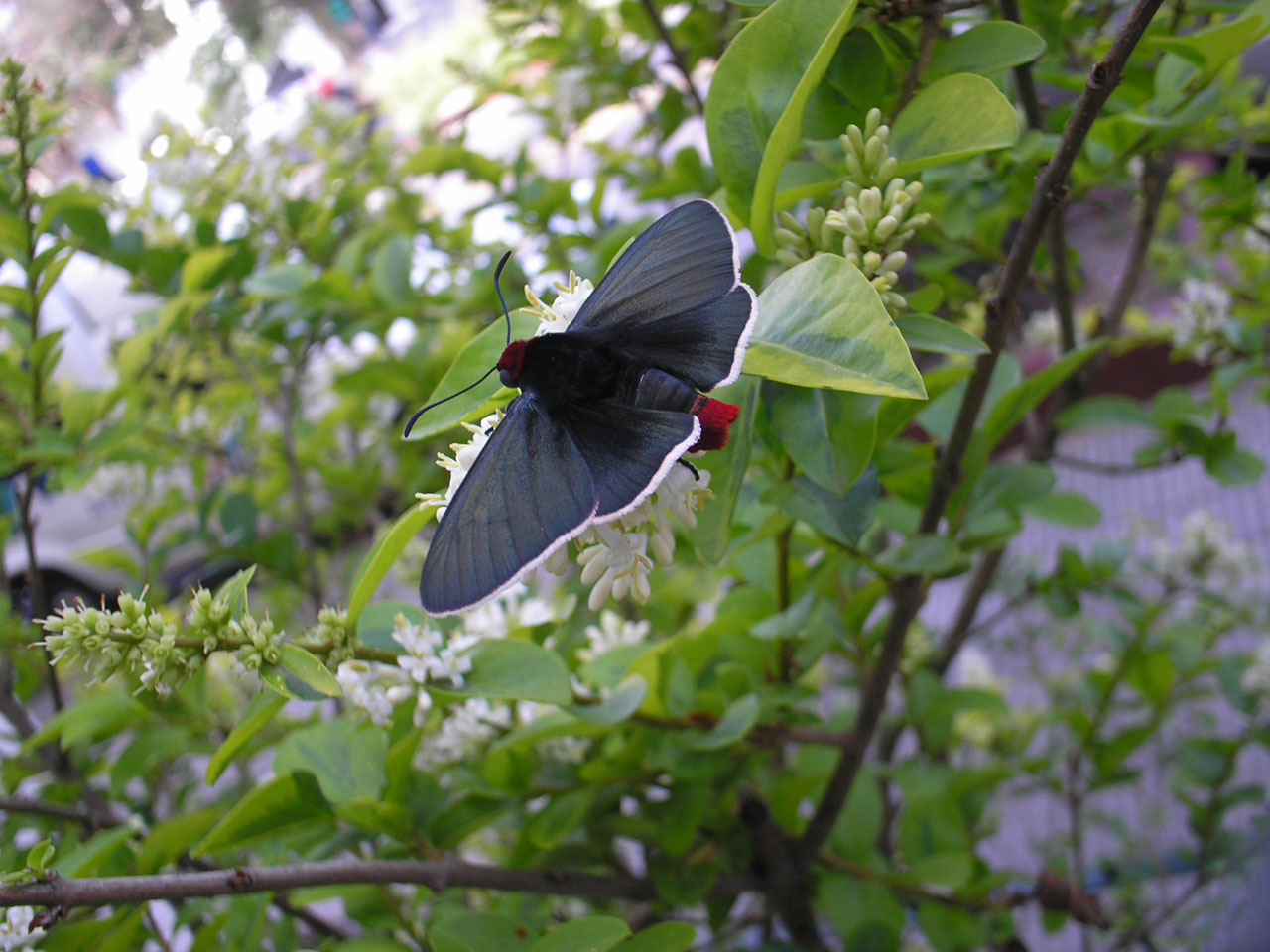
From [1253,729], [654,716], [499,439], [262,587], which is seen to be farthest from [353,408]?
[1253,729]

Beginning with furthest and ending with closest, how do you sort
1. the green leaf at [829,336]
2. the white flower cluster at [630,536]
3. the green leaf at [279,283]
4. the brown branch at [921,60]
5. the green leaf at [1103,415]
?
1. the green leaf at [279,283]
2. the green leaf at [1103,415]
3. the brown branch at [921,60]
4. the white flower cluster at [630,536]
5. the green leaf at [829,336]

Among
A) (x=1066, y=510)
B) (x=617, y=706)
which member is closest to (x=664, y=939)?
(x=617, y=706)

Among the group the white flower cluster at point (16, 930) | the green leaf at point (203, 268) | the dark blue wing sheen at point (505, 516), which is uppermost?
the green leaf at point (203, 268)

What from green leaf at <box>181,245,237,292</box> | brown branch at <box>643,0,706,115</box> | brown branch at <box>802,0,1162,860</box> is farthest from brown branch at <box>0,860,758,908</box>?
brown branch at <box>643,0,706,115</box>

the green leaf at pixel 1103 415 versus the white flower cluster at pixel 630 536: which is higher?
the white flower cluster at pixel 630 536

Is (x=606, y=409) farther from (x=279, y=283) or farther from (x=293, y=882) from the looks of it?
(x=279, y=283)

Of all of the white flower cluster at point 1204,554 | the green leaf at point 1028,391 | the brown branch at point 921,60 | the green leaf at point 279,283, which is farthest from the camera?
the white flower cluster at point 1204,554

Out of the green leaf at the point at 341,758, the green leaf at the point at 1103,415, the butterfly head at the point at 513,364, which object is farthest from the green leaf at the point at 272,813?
the green leaf at the point at 1103,415

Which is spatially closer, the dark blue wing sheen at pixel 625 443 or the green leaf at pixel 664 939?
the dark blue wing sheen at pixel 625 443

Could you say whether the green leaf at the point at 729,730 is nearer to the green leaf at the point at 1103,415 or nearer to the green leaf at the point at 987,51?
the green leaf at the point at 987,51
